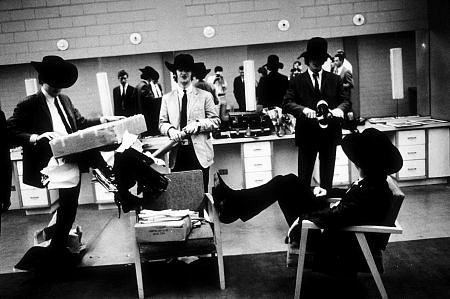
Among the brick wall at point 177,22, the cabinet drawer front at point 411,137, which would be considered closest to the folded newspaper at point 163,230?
the cabinet drawer front at point 411,137

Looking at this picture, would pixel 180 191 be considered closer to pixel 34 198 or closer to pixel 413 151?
pixel 34 198

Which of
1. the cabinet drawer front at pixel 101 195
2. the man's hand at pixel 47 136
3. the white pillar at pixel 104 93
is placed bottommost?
the cabinet drawer front at pixel 101 195

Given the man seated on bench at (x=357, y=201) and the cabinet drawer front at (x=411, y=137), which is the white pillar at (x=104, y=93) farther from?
the cabinet drawer front at (x=411, y=137)

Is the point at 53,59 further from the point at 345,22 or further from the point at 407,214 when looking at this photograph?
the point at 345,22

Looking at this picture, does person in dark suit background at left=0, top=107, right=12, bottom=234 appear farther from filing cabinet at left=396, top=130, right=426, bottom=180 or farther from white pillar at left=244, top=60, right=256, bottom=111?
filing cabinet at left=396, top=130, right=426, bottom=180

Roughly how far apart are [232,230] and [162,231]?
6.16 feet

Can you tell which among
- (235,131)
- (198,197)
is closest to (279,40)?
(235,131)

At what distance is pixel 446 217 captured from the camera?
5.13 m

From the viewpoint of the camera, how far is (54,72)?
4.21 metres

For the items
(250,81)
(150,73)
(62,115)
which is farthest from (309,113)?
(150,73)

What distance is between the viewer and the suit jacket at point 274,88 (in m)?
7.38

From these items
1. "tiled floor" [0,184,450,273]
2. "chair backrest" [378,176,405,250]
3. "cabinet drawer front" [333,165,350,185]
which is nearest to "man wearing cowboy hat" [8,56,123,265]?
"tiled floor" [0,184,450,273]

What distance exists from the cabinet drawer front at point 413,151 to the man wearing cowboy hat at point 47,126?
3.76 meters

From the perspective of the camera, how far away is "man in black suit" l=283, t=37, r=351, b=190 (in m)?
4.88
